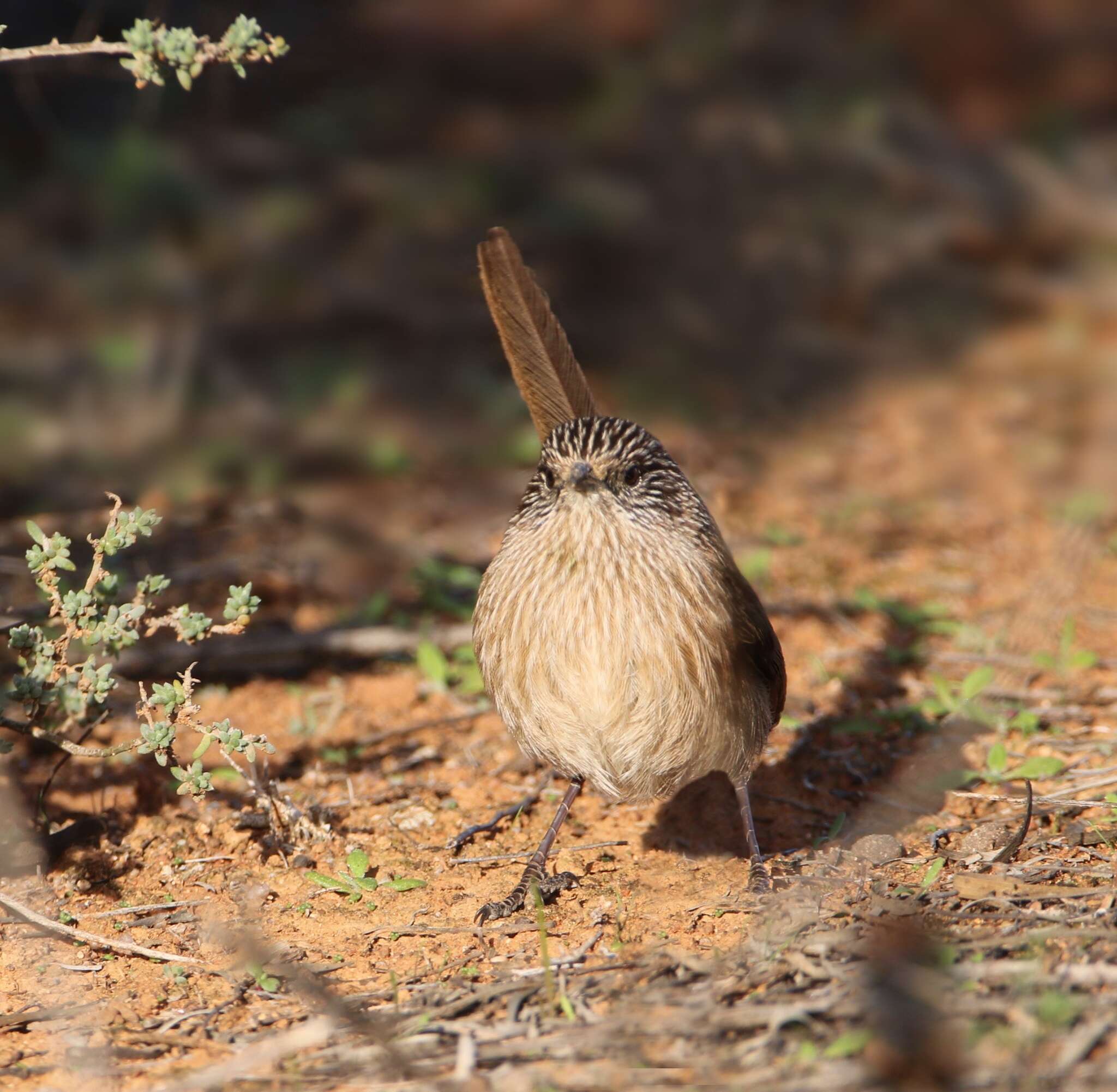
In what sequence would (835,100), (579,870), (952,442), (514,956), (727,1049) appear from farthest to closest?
1. (835,100)
2. (952,442)
3. (579,870)
4. (514,956)
5. (727,1049)

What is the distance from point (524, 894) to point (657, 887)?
0.43 m

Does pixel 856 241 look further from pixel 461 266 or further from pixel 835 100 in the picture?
pixel 461 266

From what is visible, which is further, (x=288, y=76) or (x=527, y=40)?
(x=527, y=40)

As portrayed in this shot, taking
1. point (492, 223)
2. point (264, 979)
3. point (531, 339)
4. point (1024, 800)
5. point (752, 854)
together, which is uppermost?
point (492, 223)

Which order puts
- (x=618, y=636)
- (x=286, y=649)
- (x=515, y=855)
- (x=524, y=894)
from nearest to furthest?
(x=618, y=636)
(x=524, y=894)
(x=515, y=855)
(x=286, y=649)

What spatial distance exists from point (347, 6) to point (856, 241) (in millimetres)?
4220

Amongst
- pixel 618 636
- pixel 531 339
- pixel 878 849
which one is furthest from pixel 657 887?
pixel 531 339

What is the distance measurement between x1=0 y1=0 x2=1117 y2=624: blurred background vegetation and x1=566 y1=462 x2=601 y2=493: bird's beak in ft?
11.7

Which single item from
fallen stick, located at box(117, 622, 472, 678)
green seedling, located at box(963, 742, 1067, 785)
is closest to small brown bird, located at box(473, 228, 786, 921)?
green seedling, located at box(963, 742, 1067, 785)

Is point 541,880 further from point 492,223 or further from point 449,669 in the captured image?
point 492,223

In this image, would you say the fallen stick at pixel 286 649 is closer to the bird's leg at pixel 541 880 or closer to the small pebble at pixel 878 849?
the bird's leg at pixel 541 880

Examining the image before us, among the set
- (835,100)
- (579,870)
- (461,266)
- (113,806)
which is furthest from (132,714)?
(835,100)

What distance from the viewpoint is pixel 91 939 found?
364 cm

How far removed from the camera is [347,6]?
32.3 feet
